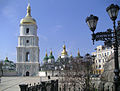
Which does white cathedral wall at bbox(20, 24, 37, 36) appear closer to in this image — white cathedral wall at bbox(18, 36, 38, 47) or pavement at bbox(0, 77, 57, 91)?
white cathedral wall at bbox(18, 36, 38, 47)

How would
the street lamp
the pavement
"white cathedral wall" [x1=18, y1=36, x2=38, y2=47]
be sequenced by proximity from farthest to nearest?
1. "white cathedral wall" [x1=18, y1=36, x2=38, y2=47]
2. the pavement
3. the street lamp

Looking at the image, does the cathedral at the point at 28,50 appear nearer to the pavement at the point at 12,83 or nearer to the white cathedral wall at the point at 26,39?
the white cathedral wall at the point at 26,39

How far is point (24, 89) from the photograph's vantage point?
22.9 feet

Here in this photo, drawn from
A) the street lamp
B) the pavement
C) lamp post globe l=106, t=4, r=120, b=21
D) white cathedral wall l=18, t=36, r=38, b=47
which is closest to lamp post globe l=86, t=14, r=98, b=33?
the street lamp

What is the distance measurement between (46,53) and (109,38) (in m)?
72.8

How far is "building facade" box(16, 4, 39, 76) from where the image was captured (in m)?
53.7

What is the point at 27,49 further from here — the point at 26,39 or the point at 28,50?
the point at 26,39

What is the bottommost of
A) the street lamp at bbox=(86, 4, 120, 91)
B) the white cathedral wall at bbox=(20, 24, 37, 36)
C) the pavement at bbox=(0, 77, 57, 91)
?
the pavement at bbox=(0, 77, 57, 91)

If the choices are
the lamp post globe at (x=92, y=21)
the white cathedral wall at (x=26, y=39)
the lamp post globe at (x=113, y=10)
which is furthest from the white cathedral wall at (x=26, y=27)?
the lamp post globe at (x=113, y=10)

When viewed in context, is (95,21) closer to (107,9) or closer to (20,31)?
(107,9)

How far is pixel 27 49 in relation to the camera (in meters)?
55.7

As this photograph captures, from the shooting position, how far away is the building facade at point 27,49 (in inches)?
2112

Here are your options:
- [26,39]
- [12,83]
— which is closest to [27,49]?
[26,39]

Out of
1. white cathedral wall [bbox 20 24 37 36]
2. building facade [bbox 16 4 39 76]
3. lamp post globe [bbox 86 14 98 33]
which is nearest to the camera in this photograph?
lamp post globe [bbox 86 14 98 33]
